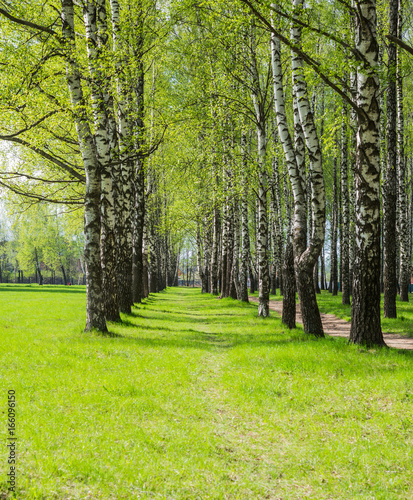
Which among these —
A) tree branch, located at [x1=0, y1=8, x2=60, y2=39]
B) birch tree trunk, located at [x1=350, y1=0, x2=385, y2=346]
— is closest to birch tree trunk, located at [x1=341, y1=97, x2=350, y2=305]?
birch tree trunk, located at [x1=350, y1=0, x2=385, y2=346]

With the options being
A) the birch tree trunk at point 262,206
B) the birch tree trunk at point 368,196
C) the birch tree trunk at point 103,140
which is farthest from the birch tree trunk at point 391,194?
the birch tree trunk at point 103,140

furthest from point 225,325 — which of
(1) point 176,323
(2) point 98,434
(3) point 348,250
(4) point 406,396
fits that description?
(3) point 348,250

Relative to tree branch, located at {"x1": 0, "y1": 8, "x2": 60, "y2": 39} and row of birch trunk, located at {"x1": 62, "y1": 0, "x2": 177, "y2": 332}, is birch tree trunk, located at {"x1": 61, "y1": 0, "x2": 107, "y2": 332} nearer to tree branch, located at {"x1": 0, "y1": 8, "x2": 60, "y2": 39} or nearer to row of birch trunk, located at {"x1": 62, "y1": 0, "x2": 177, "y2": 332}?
row of birch trunk, located at {"x1": 62, "y1": 0, "x2": 177, "y2": 332}

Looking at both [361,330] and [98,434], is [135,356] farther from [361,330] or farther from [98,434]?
[361,330]

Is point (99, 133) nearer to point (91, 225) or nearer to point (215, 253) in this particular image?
point (91, 225)

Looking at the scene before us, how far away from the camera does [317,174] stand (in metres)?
9.81

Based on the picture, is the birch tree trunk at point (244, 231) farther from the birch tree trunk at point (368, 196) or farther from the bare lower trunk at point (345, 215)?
the birch tree trunk at point (368, 196)

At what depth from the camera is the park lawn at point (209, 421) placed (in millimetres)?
3570

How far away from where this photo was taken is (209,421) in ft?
16.5

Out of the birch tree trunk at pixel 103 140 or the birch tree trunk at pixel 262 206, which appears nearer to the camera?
the birch tree trunk at pixel 103 140

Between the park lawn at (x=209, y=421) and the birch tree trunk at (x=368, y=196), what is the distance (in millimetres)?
646

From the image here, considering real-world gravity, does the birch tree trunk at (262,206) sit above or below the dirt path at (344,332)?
above

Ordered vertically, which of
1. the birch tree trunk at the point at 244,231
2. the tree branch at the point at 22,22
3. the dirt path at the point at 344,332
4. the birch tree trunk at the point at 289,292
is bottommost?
Answer: the dirt path at the point at 344,332

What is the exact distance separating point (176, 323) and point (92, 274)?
16.1 feet
